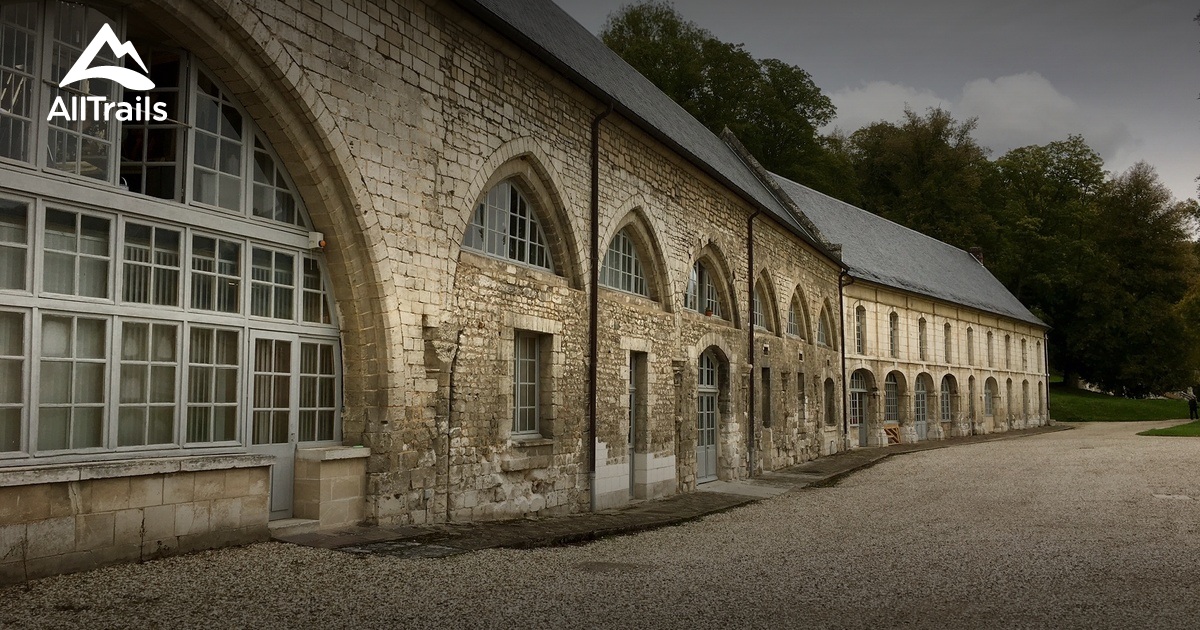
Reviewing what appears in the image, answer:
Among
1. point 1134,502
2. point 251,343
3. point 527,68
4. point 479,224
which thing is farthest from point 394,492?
point 1134,502

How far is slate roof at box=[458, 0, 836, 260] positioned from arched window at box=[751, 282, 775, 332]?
150 cm

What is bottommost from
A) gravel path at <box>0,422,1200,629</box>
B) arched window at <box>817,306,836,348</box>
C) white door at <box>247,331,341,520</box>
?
gravel path at <box>0,422,1200,629</box>

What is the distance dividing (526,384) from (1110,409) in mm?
37779

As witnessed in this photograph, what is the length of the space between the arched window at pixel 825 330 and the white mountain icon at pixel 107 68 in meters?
18.8

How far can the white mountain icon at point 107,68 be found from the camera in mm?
6273

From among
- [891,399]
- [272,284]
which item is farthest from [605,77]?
[891,399]

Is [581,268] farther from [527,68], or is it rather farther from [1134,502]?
[1134,502]

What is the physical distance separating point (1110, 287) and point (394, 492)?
43.5 metres

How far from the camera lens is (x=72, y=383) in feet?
20.3

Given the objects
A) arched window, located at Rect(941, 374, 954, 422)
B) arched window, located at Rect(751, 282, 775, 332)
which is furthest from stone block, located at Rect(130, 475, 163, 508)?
arched window, located at Rect(941, 374, 954, 422)

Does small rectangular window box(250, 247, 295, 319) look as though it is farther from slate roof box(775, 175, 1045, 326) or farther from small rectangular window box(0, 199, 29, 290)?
slate roof box(775, 175, 1045, 326)

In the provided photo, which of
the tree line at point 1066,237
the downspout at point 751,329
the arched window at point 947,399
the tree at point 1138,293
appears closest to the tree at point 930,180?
the tree line at point 1066,237

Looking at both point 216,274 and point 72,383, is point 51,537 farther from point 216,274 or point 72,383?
point 216,274

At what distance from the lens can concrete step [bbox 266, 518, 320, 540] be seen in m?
7.27
